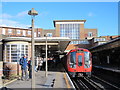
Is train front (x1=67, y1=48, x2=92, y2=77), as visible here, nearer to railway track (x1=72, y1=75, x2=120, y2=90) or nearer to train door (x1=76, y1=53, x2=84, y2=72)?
train door (x1=76, y1=53, x2=84, y2=72)

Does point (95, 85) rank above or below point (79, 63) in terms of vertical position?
below

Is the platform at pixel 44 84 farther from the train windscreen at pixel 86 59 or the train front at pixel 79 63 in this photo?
the train windscreen at pixel 86 59

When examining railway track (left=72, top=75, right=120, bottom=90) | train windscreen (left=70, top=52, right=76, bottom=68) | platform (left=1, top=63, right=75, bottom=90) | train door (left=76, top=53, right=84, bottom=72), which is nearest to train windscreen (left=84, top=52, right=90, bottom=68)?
train door (left=76, top=53, right=84, bottom=72)

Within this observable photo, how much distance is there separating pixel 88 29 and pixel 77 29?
9.38 metres

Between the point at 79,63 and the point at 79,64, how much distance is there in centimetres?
9

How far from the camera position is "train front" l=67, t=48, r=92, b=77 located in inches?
648

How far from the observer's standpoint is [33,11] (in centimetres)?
691

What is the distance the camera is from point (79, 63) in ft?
54.4

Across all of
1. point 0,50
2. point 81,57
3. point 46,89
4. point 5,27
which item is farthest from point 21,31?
point 46,89

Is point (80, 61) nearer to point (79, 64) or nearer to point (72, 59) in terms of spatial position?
point (79, 64)

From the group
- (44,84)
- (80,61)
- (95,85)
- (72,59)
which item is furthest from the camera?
(72,59)

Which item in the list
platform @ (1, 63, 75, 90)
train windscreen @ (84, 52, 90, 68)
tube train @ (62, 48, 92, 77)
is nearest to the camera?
platform @ (1, 63, 75, 90)

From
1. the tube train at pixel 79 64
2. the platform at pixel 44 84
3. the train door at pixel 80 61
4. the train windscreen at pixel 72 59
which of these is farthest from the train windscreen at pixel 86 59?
the platform at pixel 44 84

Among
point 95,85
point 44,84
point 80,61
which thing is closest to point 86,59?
point 80,61
